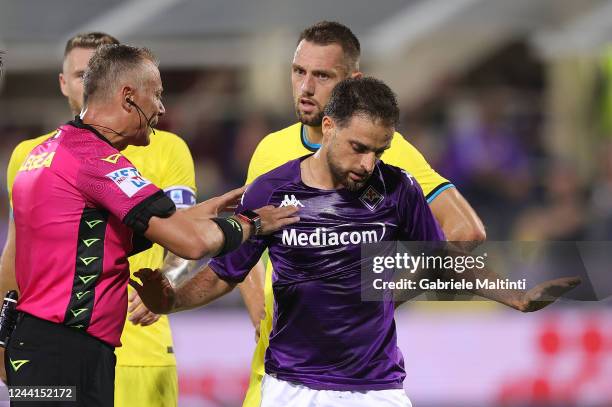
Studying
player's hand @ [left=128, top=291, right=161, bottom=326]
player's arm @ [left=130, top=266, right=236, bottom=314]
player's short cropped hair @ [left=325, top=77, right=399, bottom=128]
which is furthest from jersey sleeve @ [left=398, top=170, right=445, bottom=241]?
player's hand @ [left=128, top=291, right=161, bottom=326]

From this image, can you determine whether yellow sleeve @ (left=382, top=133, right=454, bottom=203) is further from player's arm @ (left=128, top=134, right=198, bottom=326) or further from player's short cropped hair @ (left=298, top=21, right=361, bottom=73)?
player's arm @ (left=128, top=134, right=198, bottom=326)

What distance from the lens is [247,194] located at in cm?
463

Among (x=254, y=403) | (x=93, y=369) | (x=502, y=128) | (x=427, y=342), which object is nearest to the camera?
(x=93, y=369)

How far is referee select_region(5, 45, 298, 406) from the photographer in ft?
13.8

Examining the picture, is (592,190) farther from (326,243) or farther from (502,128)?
(326,243)

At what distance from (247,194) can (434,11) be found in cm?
906

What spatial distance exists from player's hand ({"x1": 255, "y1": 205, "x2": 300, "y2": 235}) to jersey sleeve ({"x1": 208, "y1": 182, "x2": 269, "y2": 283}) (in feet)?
0.30

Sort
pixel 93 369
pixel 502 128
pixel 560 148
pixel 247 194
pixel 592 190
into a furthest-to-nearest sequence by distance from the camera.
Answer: pixel 560 148 < pixel 502 128 < pixel 592 190 < pixel 247 194 < pixel 93 369

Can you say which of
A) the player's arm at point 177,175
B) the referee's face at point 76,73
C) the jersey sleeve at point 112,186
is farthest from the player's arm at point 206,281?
the referee's face at point 76,73

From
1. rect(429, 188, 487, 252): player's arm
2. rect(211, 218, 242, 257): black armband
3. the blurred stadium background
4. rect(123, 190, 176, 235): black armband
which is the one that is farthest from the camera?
the blurred stadium background

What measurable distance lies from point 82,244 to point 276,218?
744 mm

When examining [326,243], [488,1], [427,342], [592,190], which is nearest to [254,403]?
[326,243]

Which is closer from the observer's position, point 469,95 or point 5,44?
point 5,44

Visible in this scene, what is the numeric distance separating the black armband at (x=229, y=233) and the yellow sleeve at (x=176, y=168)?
137 cm
